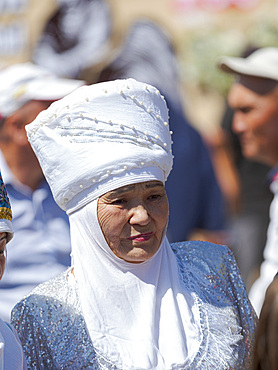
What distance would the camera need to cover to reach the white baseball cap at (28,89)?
5.45 metres

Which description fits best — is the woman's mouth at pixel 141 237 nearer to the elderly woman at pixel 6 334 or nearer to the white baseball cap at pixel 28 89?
the elderly woman at pixel 6 334

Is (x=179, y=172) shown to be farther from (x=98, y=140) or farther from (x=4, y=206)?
(x=4, y=206)

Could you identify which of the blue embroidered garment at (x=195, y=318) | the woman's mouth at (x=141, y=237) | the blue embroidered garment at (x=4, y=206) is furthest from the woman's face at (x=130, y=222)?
the blue embroidered garment at (x=4, y=206)

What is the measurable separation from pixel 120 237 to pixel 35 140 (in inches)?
22.5

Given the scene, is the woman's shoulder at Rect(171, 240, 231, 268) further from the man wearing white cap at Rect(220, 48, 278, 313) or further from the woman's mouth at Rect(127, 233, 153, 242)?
the man wearing white cap at Rect(220, 48, 278, 313)

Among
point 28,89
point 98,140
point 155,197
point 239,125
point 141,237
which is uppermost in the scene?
point 98,140

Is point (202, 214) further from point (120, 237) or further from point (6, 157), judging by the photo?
point (120, 237)

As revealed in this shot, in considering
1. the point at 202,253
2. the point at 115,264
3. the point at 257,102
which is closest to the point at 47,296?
the point at 115,264

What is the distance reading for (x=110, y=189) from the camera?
3211 mm

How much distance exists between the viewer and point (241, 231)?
7.26 meters

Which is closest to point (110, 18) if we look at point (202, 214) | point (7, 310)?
point (202, 214)

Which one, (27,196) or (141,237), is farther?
(27,196)

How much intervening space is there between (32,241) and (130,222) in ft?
6.66

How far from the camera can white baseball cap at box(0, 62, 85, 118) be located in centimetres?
545
